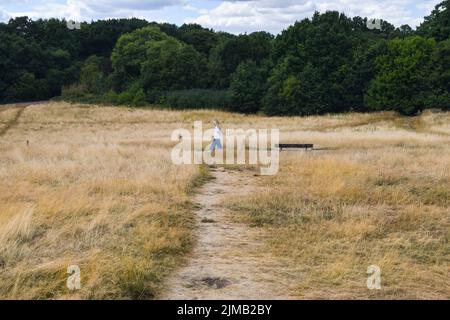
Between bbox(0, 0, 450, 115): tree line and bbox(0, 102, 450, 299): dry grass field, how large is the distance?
36876mm

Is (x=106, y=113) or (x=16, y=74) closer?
(x=106, y=113)

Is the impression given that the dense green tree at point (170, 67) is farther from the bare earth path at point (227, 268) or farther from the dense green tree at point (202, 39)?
the bare earth path at point (227, 268)

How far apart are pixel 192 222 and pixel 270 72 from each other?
54042 millimetres

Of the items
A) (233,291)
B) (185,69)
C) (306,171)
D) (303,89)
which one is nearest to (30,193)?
(233,291)

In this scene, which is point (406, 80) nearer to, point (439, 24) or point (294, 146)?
point (439, 24)

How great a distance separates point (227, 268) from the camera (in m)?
7.65

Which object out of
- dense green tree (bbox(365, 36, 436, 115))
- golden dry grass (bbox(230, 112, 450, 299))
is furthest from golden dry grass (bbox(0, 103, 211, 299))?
dense green tree (bbox(365, 36, 436, 115))

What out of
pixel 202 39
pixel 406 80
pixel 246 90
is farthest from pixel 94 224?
pixel 202 39

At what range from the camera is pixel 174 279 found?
7164mm

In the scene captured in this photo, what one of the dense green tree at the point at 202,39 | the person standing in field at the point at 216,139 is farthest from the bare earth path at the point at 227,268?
the dense green tree at the point at 202,39

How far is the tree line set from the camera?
5388 centimetres

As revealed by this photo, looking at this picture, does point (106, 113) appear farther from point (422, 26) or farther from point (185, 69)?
point (422, 26)

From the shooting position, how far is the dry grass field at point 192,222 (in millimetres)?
6855

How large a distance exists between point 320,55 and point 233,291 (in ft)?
187
